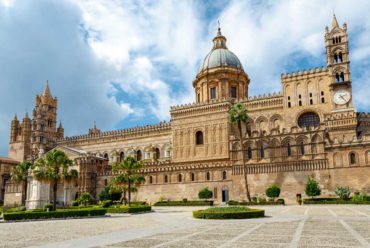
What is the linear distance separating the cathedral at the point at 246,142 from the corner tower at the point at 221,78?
0.63 feet

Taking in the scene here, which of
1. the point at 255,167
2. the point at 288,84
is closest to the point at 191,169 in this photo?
the point at 255,167

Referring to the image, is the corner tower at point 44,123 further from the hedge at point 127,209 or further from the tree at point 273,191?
the tree at point 273,191

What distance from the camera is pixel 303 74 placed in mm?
55812

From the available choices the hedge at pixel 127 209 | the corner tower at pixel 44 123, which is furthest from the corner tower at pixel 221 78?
the corner tower at pixel 44 123

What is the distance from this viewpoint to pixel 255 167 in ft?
165

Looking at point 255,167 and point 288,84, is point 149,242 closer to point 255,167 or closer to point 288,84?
point 255,167

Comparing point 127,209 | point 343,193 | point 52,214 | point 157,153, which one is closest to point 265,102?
point 343,193

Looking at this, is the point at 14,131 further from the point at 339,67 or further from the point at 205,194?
the point at 339,67

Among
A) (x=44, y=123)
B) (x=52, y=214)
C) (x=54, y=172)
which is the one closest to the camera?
(x=52, y=214)

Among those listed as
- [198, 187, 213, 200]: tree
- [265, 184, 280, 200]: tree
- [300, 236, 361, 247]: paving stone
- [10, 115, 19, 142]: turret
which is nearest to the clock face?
[265, 184, 280, 200]: tree

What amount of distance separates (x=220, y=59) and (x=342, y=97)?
24311 millimetres

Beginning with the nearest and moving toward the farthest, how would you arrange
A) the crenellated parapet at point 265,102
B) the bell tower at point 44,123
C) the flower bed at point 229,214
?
the flower bed at point 229,214 < the crenellated parapet at point 265,102 < the bell tower at point 44,123

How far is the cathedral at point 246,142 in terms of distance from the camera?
4653 centimetres

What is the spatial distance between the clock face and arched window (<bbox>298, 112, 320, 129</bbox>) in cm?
387
